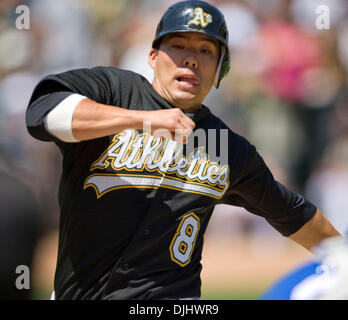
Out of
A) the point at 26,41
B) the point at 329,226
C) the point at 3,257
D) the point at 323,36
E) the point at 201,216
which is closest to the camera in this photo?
the point at 201,216

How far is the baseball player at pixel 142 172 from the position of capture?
2.89m

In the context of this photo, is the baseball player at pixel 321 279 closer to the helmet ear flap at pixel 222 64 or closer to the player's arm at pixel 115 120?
the player's arm at pixel 115 120

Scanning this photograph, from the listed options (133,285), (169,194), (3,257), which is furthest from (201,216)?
(3,257)

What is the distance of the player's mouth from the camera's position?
125 inches

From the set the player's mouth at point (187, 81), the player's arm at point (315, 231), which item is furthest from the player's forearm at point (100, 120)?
the player's arm at point (315, 231)

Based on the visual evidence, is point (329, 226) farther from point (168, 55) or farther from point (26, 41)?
point (26, 41)

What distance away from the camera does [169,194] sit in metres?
3.02

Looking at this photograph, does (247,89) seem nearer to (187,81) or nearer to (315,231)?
(315,231)

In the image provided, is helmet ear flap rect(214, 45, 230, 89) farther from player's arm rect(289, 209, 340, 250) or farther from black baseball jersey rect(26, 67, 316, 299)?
player's arm rect(289, 209, 340, 250)

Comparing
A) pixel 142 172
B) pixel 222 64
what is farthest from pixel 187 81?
pixel 142 172

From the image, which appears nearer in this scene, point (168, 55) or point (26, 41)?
point (168, 55)

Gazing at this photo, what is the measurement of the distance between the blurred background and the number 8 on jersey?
4.72m

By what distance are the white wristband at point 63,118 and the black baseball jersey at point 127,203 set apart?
0.07 meters

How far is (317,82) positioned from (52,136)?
21.4 ft
